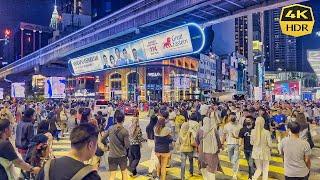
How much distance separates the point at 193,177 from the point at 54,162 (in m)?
8.53

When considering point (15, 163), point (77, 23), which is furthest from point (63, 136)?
point (77, 23)

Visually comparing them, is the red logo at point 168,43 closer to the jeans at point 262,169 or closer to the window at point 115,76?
the jeans at point 262,169

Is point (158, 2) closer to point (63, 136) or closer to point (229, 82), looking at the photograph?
point (63, 136)

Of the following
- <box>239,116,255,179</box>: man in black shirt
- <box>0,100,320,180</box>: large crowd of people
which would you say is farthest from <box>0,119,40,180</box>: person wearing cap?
<box>239,116,255,179</box>: man in black shirt

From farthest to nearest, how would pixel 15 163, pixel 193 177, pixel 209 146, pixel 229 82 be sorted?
pixel 229 82 < pixel 193 177 < pixel 209 146 < pixel 15 163

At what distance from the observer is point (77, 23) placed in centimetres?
12150

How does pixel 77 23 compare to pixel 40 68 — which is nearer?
pixel 40 68

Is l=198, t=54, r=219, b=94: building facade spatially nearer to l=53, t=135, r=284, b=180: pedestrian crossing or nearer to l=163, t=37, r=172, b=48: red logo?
l=163, t=37, r=172, b=48: red logo

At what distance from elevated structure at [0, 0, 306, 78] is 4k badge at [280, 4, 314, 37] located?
384 millimetres

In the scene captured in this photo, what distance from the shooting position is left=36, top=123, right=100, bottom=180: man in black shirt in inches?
135

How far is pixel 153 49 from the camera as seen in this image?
18406 mm

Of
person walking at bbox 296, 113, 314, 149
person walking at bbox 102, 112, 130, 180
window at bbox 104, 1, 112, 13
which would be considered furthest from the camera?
window at bbox 104, 1, 112, 13

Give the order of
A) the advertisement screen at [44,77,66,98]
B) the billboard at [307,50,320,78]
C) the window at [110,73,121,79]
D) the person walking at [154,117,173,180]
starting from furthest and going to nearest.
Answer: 1. the window at [110,73,121,79]
2. the billboard at [307,50,320,78]
3. the advertisement screen at [44,77,66,98]
4. the person walking at [154,117,173,180]

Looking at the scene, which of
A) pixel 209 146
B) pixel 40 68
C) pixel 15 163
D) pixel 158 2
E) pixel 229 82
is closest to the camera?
pixel 15 163
